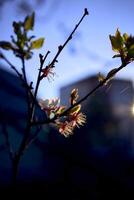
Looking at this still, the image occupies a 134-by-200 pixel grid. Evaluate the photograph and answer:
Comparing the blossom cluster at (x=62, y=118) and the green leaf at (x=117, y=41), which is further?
the blossom cluster at (x=62, y=118)

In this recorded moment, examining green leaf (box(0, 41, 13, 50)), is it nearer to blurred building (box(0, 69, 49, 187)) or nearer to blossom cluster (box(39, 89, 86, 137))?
blossom cluster (box(39, 89, 86, 137))

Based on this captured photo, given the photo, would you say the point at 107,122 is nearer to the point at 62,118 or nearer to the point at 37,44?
the point at 62,118

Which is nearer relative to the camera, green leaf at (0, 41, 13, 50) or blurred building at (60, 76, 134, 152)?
green leaf at (0, 41, 13, 50)

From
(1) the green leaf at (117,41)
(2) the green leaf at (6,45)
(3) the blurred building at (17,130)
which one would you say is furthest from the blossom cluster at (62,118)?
(3) the blurred building at (17,130)

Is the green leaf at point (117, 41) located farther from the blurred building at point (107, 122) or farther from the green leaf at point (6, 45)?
the blurred building at point (107, 122)

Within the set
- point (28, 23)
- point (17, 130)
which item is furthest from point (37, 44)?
point (17, 130)

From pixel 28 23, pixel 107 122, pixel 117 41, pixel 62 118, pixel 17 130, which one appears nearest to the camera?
pixel 28 23

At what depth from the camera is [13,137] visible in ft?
39.0

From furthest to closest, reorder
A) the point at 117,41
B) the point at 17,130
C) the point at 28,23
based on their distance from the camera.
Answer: the point at 17,130, the point at 117,41, the point at 28,23

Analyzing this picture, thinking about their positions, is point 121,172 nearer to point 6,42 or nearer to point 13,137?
point 13,137

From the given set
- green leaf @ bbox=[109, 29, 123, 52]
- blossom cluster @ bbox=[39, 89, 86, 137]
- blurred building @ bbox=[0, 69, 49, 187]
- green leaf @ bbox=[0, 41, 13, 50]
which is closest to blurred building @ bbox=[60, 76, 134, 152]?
blurred building @ bbox=[0, 69, 49, 187]

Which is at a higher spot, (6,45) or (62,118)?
(6,45)

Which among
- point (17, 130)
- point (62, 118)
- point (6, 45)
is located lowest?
point (62, 118)

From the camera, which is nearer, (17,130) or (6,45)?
(6,45)
